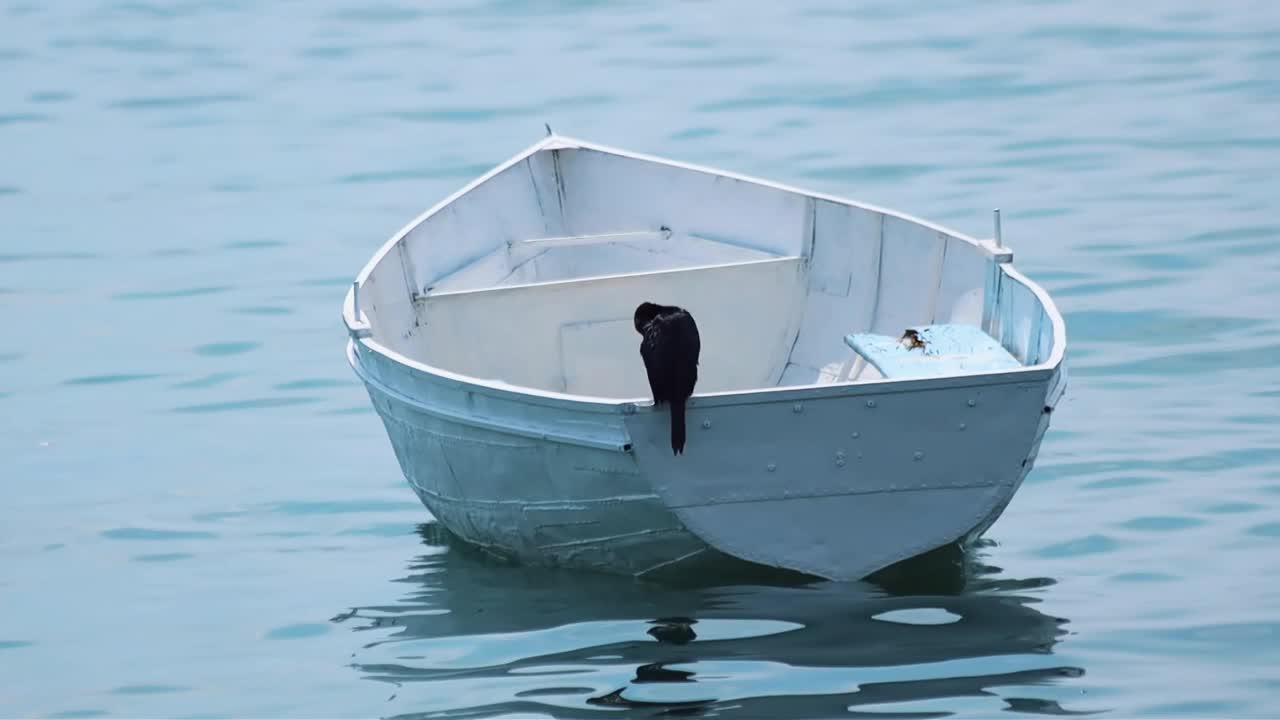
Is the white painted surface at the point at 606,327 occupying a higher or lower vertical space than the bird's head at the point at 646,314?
lower

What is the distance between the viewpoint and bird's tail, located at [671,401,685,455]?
24.1 ft

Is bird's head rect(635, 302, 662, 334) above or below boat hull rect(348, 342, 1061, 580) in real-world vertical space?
above

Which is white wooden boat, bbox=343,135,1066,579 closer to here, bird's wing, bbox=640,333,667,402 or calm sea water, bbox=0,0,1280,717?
bird's wing, bbox=640,333,667,402

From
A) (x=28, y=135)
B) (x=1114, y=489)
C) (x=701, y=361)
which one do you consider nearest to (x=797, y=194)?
(x=701, y=361)

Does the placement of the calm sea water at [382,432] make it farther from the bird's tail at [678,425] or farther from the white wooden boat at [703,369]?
the bird's tail at [678,425]

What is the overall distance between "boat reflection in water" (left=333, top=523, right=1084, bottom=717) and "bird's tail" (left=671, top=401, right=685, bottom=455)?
0.67 m

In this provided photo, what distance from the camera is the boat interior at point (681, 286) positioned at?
971cm

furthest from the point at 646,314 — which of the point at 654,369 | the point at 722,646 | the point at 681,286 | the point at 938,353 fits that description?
the point at 681,286

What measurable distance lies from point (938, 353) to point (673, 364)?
5.93 ft

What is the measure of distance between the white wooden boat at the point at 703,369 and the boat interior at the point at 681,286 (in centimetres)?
1

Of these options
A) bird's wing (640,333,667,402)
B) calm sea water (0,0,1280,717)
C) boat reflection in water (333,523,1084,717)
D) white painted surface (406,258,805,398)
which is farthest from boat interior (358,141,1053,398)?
bird's wing (640,333,667,402)

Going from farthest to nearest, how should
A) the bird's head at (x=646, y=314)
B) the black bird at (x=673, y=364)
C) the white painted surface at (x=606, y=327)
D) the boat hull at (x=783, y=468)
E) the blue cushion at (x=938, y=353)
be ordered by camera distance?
1. the white painted surface at (x=606, y=327)
2. the blue cushion at (x=938, y=353)
3. the bird's head at (x=646, y=314)
4. the boat hull at (x=783, y=468)
5. the black bird at (x=673, y=364)

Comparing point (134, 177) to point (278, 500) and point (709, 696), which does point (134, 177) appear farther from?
point (709, 696)

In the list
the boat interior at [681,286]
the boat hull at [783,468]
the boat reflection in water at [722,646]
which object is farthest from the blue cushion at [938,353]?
the boat hull at [783,468]
